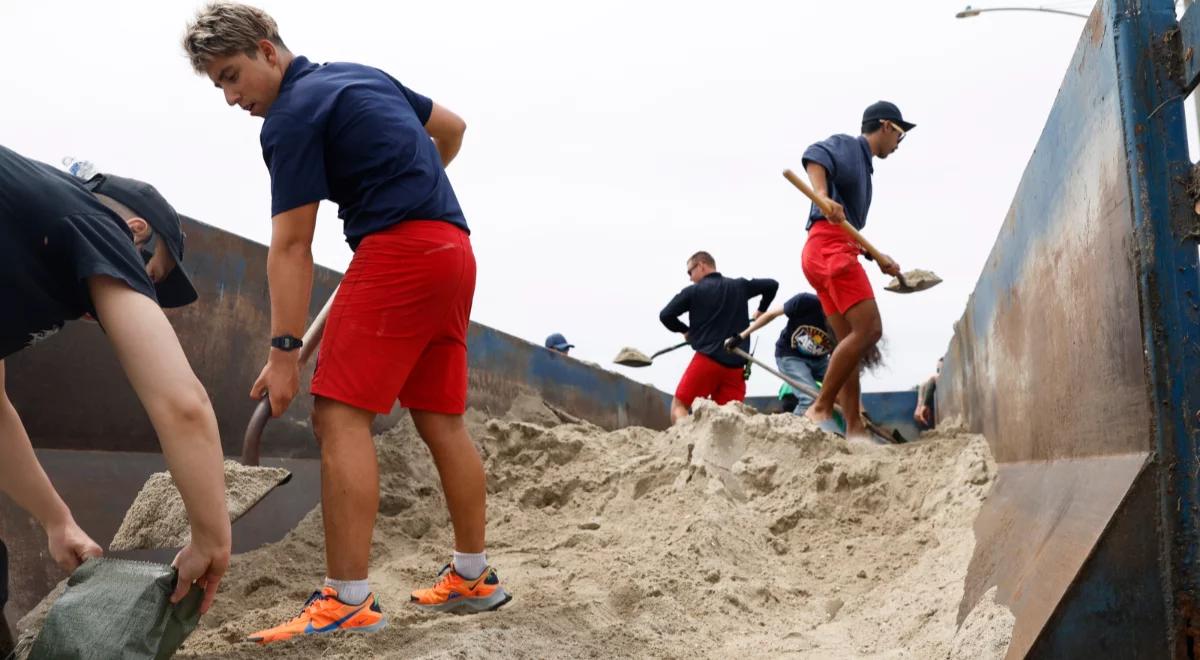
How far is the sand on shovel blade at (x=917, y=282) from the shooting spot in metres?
6.71

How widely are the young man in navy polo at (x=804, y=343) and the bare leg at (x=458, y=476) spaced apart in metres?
4.50

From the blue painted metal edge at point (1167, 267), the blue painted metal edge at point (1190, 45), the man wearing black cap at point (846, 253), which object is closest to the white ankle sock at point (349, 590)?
the blue painted metal edge at point (1167, 267)

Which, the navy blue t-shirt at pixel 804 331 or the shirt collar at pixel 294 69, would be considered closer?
the shirt collar at pixel 294 69

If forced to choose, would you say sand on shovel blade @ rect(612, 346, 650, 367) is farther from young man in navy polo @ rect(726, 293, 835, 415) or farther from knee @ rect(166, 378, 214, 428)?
knee @ rect(166, 378, 214, 428)

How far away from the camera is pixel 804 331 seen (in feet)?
23.7

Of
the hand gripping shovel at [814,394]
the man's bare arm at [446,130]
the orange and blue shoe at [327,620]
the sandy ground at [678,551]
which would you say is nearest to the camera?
the orange and blue shoe at [327,620]

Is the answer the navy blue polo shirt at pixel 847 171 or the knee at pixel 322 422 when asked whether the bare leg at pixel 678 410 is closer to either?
the navy blue polo shirt at pixel 847 171

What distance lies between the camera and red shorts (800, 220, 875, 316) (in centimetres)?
474

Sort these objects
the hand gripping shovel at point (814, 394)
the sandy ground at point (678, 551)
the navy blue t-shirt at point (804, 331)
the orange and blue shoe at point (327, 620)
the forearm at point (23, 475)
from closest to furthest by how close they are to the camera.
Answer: the forearm at point (23, 475)
the orange and blue shoe at point (327, 620)
the sandy ground at point (678, 551)
the hand gripping shovel at point (814, 394)
the navy blue t-shirt at point (804, 331)

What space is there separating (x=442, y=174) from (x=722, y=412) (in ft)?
6.54

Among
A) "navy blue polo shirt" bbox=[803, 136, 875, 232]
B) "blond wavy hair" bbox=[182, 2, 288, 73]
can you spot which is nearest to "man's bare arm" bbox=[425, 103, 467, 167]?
"blond wavy hair" bbox=[182, 2, 288, 73]

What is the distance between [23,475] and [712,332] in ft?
17.7

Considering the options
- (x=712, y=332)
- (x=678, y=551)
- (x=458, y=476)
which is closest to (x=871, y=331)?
(x=678, y=551)

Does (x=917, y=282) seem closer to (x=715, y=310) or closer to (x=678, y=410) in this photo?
(x=715, y=310)
